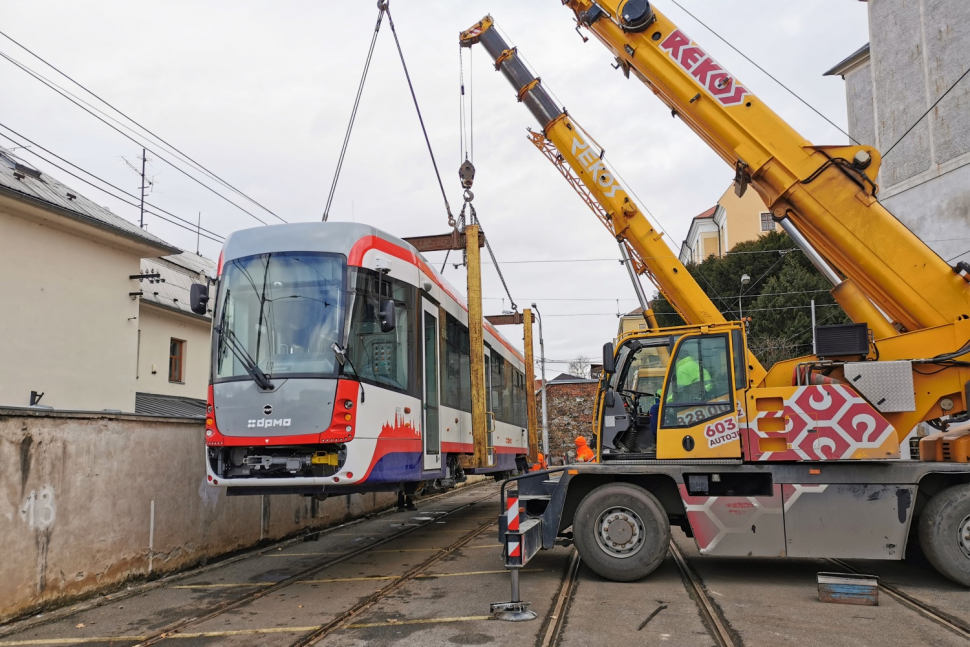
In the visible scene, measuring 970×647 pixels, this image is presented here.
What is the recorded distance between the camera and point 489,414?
1271 centimetres

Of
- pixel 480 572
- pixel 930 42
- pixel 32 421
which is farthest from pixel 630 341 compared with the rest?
pixel 930 42

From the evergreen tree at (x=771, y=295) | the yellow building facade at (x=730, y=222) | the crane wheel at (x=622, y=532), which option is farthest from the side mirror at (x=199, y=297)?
the yellow building facade at (x=730, y=222)

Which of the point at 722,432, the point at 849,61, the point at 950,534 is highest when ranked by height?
the point at 849,61

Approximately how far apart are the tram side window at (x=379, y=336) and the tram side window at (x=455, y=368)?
157cm

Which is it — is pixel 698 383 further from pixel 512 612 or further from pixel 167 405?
pixel 167 405

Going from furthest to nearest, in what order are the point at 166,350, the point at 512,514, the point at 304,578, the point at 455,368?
the point at 166,350 → the point at 455,368 → the point at 304,578 → the point at 512,514

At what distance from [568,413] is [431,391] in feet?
101

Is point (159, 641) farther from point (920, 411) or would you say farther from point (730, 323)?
point (920, 411)

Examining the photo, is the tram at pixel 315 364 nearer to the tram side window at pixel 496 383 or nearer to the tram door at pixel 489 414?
the tram door at pixel 489 414

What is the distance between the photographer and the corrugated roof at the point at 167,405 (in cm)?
1945

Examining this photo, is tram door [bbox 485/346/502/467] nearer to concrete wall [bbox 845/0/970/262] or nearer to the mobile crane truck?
the mobile crane truck

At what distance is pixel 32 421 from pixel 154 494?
1982mm

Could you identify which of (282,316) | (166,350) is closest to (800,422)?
(282,316)

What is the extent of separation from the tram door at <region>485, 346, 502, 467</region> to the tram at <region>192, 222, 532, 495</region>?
310cm
